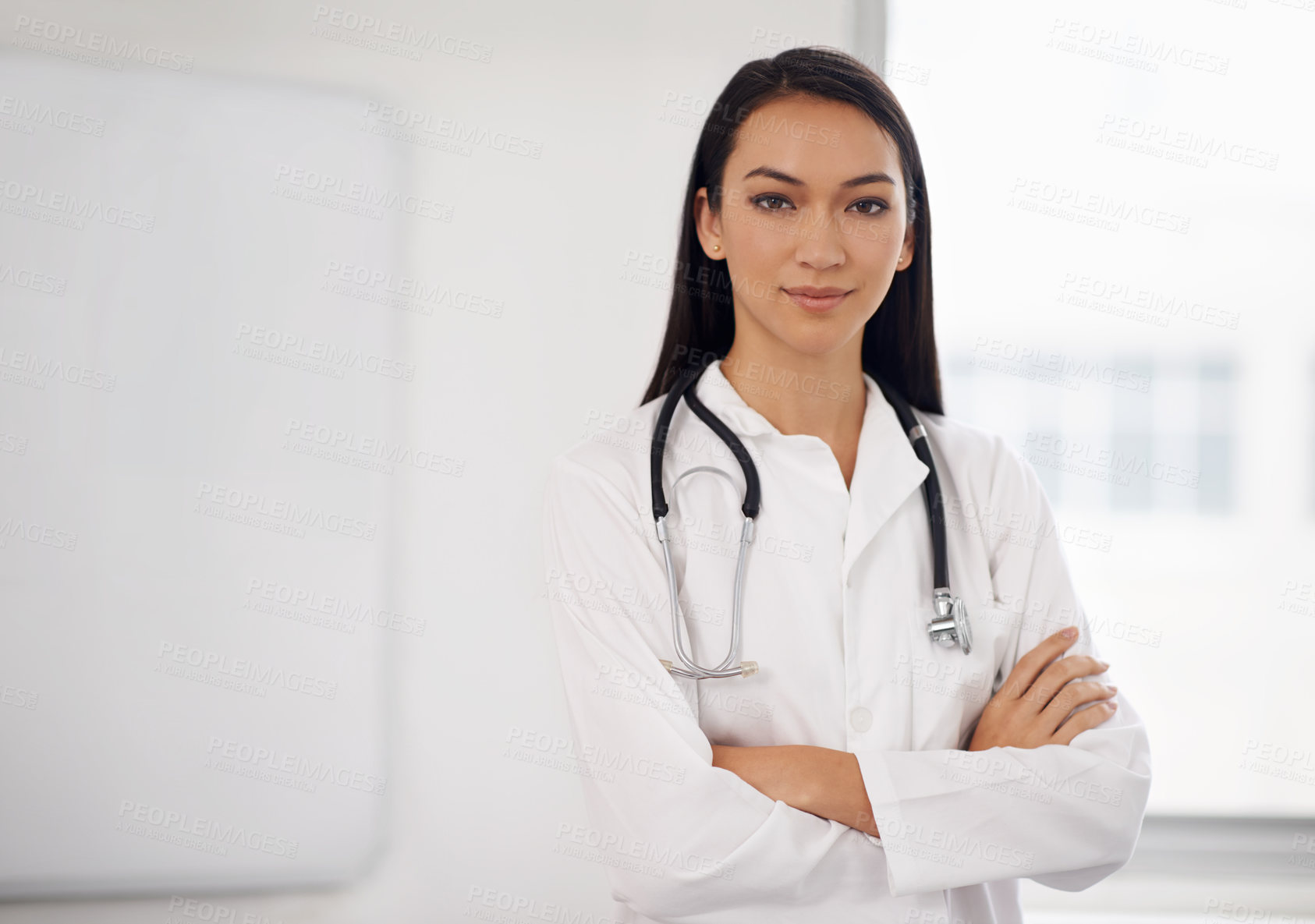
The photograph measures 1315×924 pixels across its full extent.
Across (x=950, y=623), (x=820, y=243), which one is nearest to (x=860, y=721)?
(x=950, y=623)

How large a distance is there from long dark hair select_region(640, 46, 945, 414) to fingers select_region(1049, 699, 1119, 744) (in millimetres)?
546

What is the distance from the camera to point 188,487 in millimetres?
1878

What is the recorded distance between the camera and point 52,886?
6.06ft

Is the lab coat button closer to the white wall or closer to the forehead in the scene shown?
the forehead

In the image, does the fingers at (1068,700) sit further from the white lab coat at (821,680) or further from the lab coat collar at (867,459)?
the lab coat collar at (867,459)

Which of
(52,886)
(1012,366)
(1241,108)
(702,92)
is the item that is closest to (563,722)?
(52,886)

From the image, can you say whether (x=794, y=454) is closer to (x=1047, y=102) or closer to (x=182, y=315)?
(x=1047, y=102)

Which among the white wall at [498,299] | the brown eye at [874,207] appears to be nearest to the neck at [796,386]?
the brown eye at [874,207]

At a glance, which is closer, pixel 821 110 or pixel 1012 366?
pixel 821 110

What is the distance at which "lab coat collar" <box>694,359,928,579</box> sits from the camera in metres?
1.24

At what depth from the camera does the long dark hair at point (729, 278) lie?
127cm

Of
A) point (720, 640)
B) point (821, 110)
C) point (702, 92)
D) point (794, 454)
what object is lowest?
point (720, 640)

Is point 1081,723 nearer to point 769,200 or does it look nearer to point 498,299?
point 769,200

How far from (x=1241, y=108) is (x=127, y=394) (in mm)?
2573
